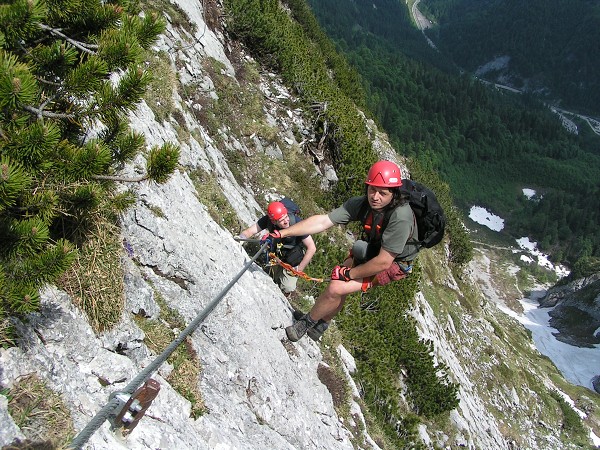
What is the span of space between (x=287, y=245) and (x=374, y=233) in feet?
9.43

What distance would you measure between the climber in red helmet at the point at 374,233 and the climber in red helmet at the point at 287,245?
1.09 metres

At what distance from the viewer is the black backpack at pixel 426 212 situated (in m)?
6.21

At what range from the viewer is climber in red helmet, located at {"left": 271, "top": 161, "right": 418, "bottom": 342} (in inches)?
236

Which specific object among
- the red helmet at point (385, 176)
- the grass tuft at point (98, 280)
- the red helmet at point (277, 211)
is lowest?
the red helmet at point (277, 211)

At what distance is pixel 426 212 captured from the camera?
6.26 m

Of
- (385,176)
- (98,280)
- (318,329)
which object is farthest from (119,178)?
(318,329)

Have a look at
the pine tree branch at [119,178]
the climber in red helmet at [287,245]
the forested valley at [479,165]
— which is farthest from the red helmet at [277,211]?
the forested valley at [479,165]

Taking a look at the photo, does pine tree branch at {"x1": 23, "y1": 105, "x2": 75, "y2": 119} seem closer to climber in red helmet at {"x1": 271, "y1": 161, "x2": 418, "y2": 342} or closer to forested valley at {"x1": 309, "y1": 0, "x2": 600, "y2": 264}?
climber in red helmet at {"x1": 271, "y1": 161, "x2": 418, "y2": 342}

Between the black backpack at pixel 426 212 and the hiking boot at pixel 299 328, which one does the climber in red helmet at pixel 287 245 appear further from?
the black backpack at pixel 426 212

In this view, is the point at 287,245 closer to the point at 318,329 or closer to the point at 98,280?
the point at 318,329

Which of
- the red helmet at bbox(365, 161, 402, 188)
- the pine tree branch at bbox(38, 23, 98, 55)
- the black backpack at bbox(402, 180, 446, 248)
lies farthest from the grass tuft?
the black backpack at bbox(402, 180, 446, 248)

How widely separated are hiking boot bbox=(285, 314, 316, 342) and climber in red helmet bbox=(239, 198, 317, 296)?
1.38 meters

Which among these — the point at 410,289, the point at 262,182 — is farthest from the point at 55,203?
the point at 410,289

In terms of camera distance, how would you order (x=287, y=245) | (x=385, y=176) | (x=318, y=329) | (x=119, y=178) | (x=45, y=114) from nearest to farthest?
(x=45, y=114) → (x=119, y=178) → (x=385, y=176) → (x=318, y=329) → (x=287, y=245)
